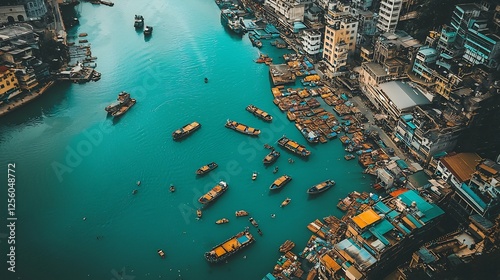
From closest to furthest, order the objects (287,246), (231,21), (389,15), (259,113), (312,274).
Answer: (312,274) → (287,246) → (259,113) → (389,15) → (231,21)

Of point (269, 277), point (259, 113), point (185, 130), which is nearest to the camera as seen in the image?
point (269, 277)

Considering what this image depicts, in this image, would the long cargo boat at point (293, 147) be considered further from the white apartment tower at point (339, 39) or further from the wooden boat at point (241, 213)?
the white apartment tower at point (339, 39)

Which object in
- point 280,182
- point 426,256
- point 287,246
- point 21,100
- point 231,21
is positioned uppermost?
point 426,256

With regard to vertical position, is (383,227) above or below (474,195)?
below

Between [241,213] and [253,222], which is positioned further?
[241,213]

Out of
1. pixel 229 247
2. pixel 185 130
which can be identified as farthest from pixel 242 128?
pixel 229 247

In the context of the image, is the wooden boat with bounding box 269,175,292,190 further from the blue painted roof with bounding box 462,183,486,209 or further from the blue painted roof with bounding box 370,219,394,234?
the blue painted roof with bounding box 462,183,486,209

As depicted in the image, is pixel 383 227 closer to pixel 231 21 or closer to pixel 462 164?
pixel 462 164
